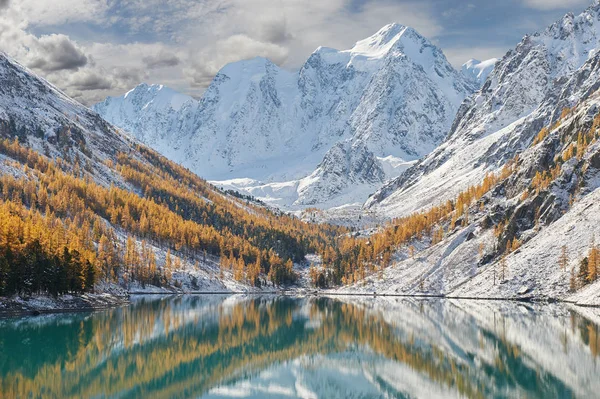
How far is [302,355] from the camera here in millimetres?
90250

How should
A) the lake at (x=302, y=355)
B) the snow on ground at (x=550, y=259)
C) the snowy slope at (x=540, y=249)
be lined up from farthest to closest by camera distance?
the snowy slope at (x=540, y=249) → the snow on ground at (x=550, y=259) → the lake at (x=302, y=355)

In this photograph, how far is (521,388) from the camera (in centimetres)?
6462

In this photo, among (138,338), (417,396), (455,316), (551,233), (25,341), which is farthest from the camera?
(551,233)

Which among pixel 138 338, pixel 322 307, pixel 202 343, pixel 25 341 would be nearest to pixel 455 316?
pixel 322 307

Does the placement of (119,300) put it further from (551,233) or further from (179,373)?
(551,233)

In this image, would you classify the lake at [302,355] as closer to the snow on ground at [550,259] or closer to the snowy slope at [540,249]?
the snow on ground at [550,259]

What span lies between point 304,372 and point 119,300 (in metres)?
88.4

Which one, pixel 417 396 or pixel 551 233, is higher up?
pixel 551 233

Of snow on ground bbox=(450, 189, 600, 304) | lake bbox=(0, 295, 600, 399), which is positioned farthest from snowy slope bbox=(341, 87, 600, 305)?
lake bbox=(0, 295, 600, 399)

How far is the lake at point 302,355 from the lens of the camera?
65.6 metres

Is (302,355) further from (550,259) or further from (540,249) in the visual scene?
(540,249)

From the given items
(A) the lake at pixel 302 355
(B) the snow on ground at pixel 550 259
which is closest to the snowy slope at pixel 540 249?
(B) the snow on ground at pixel 550 259

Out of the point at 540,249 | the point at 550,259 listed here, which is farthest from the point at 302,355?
the point at 540,249

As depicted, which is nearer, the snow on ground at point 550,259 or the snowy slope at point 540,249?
the snow on ground at point 550,259
